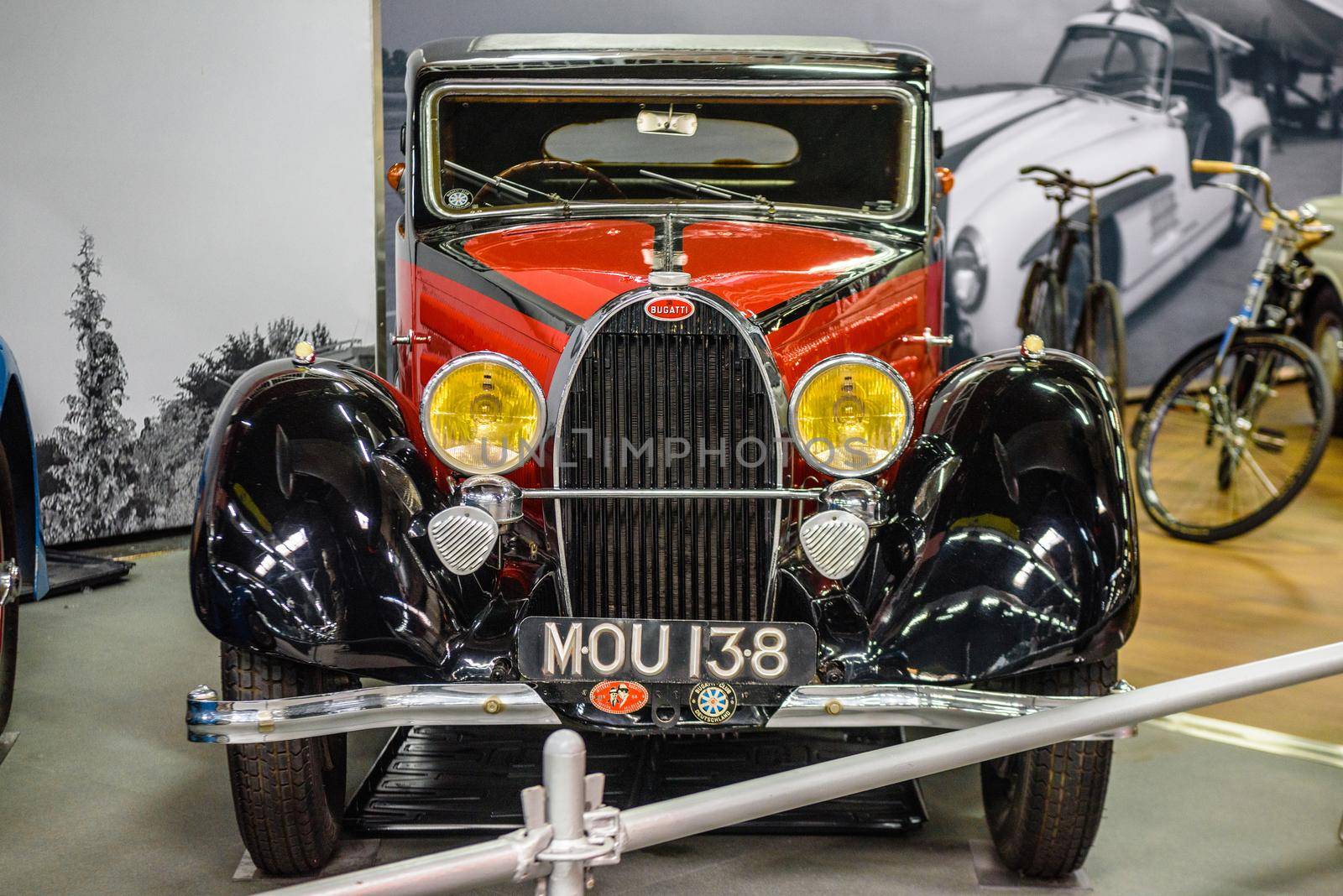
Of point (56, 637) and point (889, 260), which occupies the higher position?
point (889, 260)

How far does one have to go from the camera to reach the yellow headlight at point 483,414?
217 cm

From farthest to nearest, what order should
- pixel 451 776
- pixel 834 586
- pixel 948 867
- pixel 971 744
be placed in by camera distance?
pixel 451 776, pixel 948 867, pixel 834 586, pixel 971 744

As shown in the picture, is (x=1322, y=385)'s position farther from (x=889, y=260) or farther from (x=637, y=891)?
(x=637, y=891)

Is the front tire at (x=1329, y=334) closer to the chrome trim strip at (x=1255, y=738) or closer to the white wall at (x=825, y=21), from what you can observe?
the white wall at (x=825, y=21)

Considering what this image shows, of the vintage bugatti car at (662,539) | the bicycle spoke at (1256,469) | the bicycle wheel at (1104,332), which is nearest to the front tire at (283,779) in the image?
the vintage bugatti car at (662,539)

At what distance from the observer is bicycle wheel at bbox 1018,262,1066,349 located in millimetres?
6086

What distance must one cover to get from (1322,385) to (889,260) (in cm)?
272

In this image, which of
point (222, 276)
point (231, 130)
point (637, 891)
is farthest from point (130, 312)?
point (637, 891)

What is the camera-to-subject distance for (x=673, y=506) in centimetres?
223

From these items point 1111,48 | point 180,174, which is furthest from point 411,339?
point 1111,48

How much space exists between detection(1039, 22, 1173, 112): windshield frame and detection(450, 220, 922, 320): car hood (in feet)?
16.6

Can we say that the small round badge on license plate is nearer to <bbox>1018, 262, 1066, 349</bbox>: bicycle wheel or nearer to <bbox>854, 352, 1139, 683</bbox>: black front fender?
<bbox>854, 352, 1139, 683</bbox>: black front fender

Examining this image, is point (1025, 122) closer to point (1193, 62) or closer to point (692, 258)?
point (1193, 62)

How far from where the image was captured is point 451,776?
108 inches
